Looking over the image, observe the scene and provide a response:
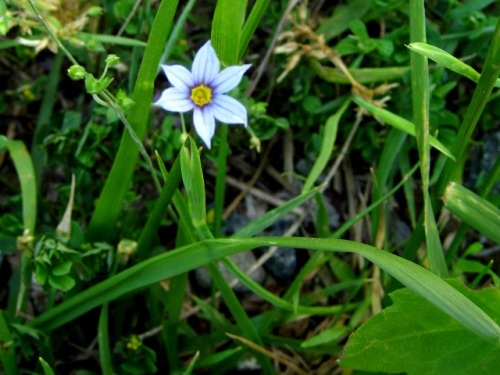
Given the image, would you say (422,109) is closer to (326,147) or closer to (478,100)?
(478,100)

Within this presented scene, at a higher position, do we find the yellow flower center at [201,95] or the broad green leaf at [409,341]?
the yellow flower center at [201,95]

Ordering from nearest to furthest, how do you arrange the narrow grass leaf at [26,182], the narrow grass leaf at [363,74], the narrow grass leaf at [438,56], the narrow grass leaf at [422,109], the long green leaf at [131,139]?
1. the narrow grass leaf at [438,56]
2. the long green leaf at [131,139]
3. the narrow grass leaf at [422,109]
4. the narrow grass leaf at [26,182]
5. the narrow grass leaf at [363,74]

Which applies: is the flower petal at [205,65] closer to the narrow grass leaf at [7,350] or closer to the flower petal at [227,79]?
the flower petal at [227,79]

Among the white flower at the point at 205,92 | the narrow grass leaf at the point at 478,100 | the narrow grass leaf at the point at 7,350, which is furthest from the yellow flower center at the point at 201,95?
the narrow grass leaf at the point at 7,350

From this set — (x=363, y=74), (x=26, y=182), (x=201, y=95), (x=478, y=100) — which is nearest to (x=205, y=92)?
(x=201, y=95)

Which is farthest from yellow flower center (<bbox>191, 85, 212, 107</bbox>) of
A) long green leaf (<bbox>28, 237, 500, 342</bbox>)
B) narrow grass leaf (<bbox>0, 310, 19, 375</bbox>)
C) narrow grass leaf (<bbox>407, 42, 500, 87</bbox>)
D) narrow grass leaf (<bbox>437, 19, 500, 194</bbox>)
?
narrow grass leaf (<bbox>0, 310, 19, 375</bbox>)

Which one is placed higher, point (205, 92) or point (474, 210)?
point (205, 92)

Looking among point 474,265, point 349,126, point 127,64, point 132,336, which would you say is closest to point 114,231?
point 132,336

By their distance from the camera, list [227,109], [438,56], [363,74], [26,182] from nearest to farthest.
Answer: [438,56]
[227,109]
[26,182]
[363,74]
